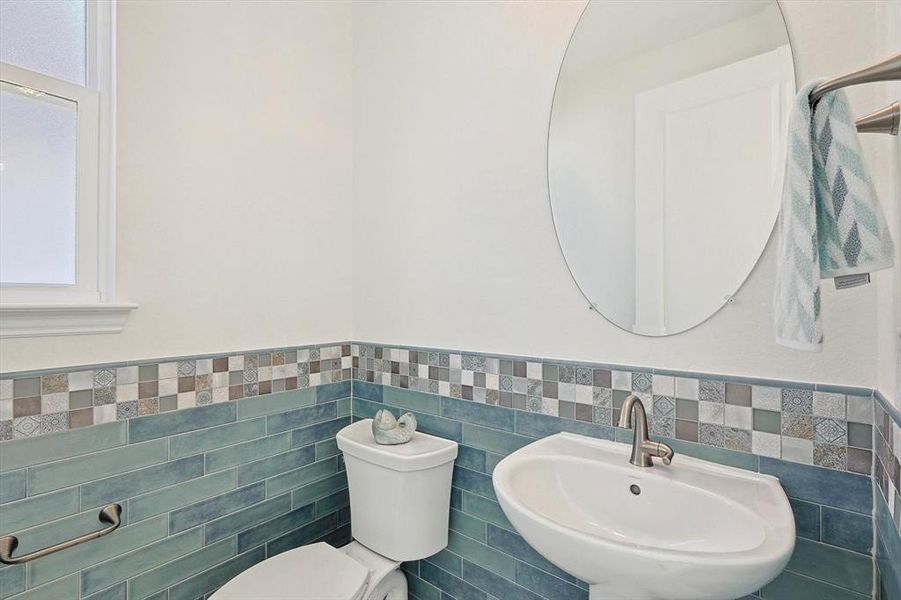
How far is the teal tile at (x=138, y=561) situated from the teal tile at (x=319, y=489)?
347 mm

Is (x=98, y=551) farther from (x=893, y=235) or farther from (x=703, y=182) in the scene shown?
(x=893, y=235)

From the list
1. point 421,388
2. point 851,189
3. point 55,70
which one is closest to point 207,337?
point 421,388

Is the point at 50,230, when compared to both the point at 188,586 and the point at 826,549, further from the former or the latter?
the point at 826,549

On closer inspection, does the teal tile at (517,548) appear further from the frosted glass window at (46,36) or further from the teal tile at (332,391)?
the frosted glass window at (46,36)

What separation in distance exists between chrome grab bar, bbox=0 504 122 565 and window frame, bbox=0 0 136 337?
49 cm

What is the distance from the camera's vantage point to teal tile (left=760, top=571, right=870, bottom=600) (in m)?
Answer: 0.92

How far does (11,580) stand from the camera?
3.58 ft

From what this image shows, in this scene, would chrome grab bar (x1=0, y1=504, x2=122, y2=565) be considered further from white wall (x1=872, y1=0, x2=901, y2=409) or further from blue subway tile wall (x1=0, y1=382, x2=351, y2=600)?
white wall (x1=872, y1=0, x2=901, y2=409)

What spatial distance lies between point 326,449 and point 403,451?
1.63 feet

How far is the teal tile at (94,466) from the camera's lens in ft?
3.75

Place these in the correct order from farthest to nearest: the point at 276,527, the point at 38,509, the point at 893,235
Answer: the point at 276,527, the point at 38,509, the point at 893,235

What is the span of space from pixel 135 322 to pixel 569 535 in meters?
1.28

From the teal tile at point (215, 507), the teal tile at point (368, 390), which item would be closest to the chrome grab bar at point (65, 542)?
the teal tile at point (215, 507)

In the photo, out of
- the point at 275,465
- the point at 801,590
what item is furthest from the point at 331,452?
the point at 801,590
